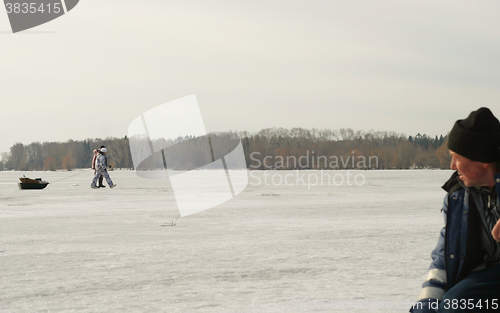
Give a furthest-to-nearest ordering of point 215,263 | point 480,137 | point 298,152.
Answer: point 298,152 < point 215,263 < point 480,137

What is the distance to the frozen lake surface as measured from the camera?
12.3ft

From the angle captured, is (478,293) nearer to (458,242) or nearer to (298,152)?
(458,242)

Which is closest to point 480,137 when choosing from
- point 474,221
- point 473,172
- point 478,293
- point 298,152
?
point 473,172

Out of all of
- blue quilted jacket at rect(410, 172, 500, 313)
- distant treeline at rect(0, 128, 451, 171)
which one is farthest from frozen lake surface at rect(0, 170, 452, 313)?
distant treeline at rect(0, 128, 451, 171)

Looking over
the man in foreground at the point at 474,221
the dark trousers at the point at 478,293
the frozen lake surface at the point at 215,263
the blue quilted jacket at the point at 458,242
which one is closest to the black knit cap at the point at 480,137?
the man in foreground at the point at 474,221

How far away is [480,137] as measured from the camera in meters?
1.81

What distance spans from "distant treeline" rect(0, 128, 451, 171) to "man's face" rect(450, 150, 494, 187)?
112430 millimetres

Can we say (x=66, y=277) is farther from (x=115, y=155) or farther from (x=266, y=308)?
(x=115, y=155)

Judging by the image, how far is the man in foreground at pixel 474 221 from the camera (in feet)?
5.96

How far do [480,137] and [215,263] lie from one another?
3859 mm

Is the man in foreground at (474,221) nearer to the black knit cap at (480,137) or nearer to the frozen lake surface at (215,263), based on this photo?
the black knit cap at (480,137)

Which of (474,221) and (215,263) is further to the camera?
(215,263)

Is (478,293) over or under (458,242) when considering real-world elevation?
under

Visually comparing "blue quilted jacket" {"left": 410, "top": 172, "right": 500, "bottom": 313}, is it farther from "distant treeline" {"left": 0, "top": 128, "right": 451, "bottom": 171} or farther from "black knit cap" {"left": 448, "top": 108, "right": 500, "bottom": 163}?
"distant treeline" {"left": 0, "top": 128, "right": 451, "bottom": 171}
